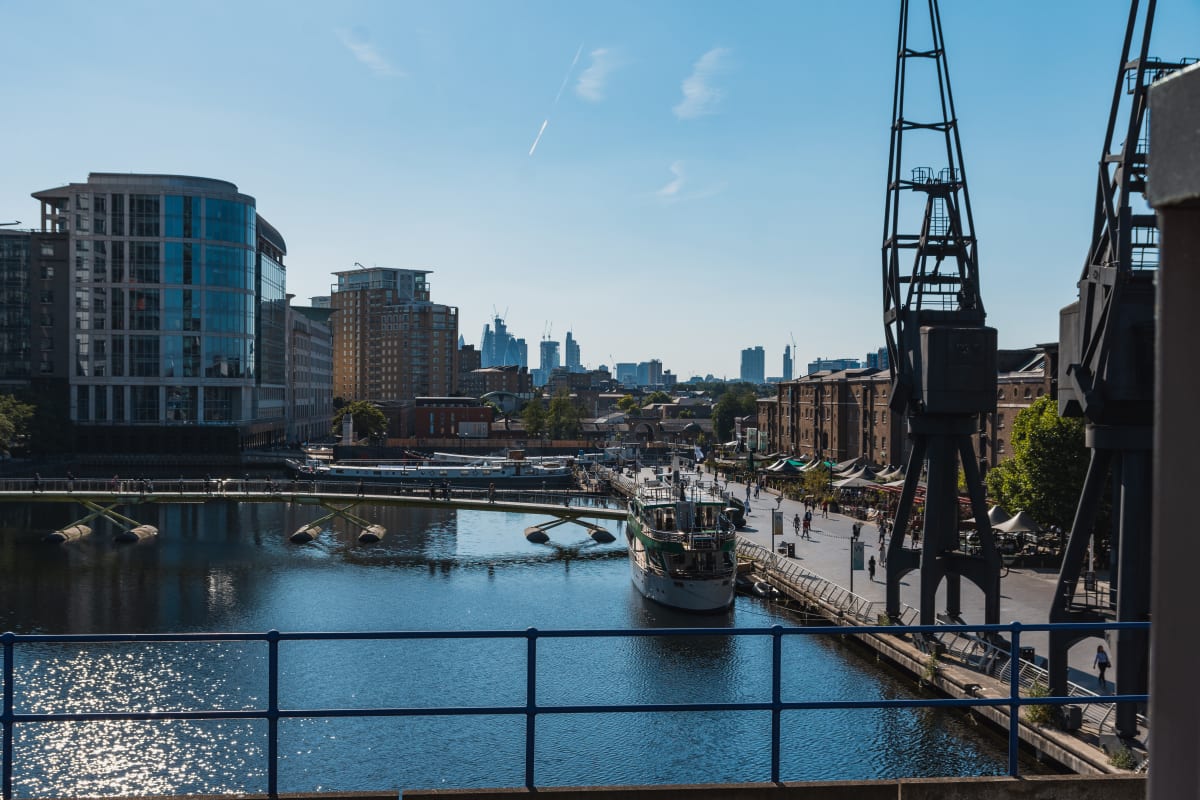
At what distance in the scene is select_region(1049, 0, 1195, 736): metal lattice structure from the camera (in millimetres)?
17297

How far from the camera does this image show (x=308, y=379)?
134125mm

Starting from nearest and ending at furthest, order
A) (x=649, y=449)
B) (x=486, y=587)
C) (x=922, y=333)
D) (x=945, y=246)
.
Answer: (x=922, y=333), (x=945, y=246), (x=486, y=587), (x=649, y=449)

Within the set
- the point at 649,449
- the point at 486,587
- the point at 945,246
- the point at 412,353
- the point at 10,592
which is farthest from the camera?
the point at 412,353

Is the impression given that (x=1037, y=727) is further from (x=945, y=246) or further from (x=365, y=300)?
(x=365, y=300)

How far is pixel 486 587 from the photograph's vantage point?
42719 millimetres

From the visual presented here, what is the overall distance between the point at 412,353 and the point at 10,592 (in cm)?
15318

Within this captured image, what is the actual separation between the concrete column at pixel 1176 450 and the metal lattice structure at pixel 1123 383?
16.5 m

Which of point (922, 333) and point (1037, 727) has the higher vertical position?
point (922, 333)

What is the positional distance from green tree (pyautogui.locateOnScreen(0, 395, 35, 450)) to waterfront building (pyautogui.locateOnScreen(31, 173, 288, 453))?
453 cm

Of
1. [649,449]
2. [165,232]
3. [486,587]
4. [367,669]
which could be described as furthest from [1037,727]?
[649,449]

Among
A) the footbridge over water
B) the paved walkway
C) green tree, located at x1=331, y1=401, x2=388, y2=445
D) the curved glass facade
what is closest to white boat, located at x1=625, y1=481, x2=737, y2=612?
the paved walkway

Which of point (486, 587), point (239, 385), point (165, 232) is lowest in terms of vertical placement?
point (486, 587)

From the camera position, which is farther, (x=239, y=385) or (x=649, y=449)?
(x=649, y=449)

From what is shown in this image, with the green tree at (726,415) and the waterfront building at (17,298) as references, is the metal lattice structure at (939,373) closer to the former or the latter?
the waterfront building at (17,298)
